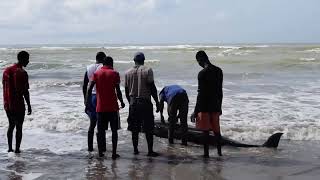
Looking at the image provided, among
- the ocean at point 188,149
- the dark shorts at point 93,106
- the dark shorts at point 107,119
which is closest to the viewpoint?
the ocean at point 188,149

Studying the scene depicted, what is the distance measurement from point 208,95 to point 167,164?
3.97 feet

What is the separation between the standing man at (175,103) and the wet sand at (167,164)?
34cm

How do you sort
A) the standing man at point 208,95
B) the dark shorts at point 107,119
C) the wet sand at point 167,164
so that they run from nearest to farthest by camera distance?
the wet sand at point 167,164, the standing man at point 208,95, the dark shorts at point 107,119

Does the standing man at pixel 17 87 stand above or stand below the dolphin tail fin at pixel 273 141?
above

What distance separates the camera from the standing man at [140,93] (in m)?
7.40

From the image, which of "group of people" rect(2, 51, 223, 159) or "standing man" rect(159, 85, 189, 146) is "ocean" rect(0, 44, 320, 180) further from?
"group of people" rect(2, 51, 223, 159)

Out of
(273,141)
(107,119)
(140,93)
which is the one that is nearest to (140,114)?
(140,93)

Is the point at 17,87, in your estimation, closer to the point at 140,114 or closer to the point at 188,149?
the point at 140,114

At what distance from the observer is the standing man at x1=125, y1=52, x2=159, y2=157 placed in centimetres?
740

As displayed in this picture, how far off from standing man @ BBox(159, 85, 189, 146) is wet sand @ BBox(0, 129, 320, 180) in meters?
0.34

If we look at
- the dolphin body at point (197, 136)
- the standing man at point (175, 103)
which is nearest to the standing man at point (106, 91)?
the standing man at point (175, 103)

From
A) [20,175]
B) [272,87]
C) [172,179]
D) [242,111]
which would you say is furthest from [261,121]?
[272,87]

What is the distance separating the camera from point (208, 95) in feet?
24.1

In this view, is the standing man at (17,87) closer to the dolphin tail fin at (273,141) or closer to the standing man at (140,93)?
the standing man at (140,93)
